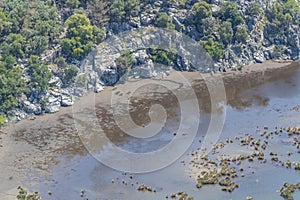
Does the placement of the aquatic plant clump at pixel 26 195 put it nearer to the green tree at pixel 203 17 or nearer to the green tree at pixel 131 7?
the green tree at pixel 131 7

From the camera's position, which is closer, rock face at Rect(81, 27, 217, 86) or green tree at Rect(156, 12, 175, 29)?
rock face at Rect(81, 27, 217, 86)

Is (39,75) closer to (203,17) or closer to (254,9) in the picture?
(203,17)

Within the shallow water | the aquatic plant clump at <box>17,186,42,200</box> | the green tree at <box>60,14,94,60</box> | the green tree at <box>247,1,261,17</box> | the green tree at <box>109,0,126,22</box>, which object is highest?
the green tree at <box>247,1,261,17</box>

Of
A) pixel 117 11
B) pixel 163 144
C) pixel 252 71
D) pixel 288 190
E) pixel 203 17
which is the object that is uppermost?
pixel 203 17

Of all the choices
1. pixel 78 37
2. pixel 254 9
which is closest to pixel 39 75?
pixel 78 37

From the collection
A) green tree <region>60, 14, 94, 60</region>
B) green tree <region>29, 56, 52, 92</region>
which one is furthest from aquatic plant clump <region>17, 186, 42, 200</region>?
green tree <region>60, 14, 94, 60</region>

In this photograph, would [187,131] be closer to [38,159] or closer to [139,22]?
[38,159]

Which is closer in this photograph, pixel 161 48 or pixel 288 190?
pixel 288 190

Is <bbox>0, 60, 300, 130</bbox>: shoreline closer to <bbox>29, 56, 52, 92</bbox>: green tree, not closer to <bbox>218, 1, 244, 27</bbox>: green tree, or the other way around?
<bbox>29, 56, 52, 92</bbox>: green tree

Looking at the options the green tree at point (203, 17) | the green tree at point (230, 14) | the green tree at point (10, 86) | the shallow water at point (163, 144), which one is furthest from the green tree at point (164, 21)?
the green tree at point (10, 86)

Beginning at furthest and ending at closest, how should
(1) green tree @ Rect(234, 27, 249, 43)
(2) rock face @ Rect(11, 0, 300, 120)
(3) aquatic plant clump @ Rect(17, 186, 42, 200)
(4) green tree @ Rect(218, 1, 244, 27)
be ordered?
(4) green tree @ Rect(218, 1, 244, 27)
(1) green tree @ Rect(234, 27, 249, 43)
(2) rock face @ Rect(11, 0, 300, 120)
(3) aquatic plant clump @ Rect(17, 186, 42, 200)
